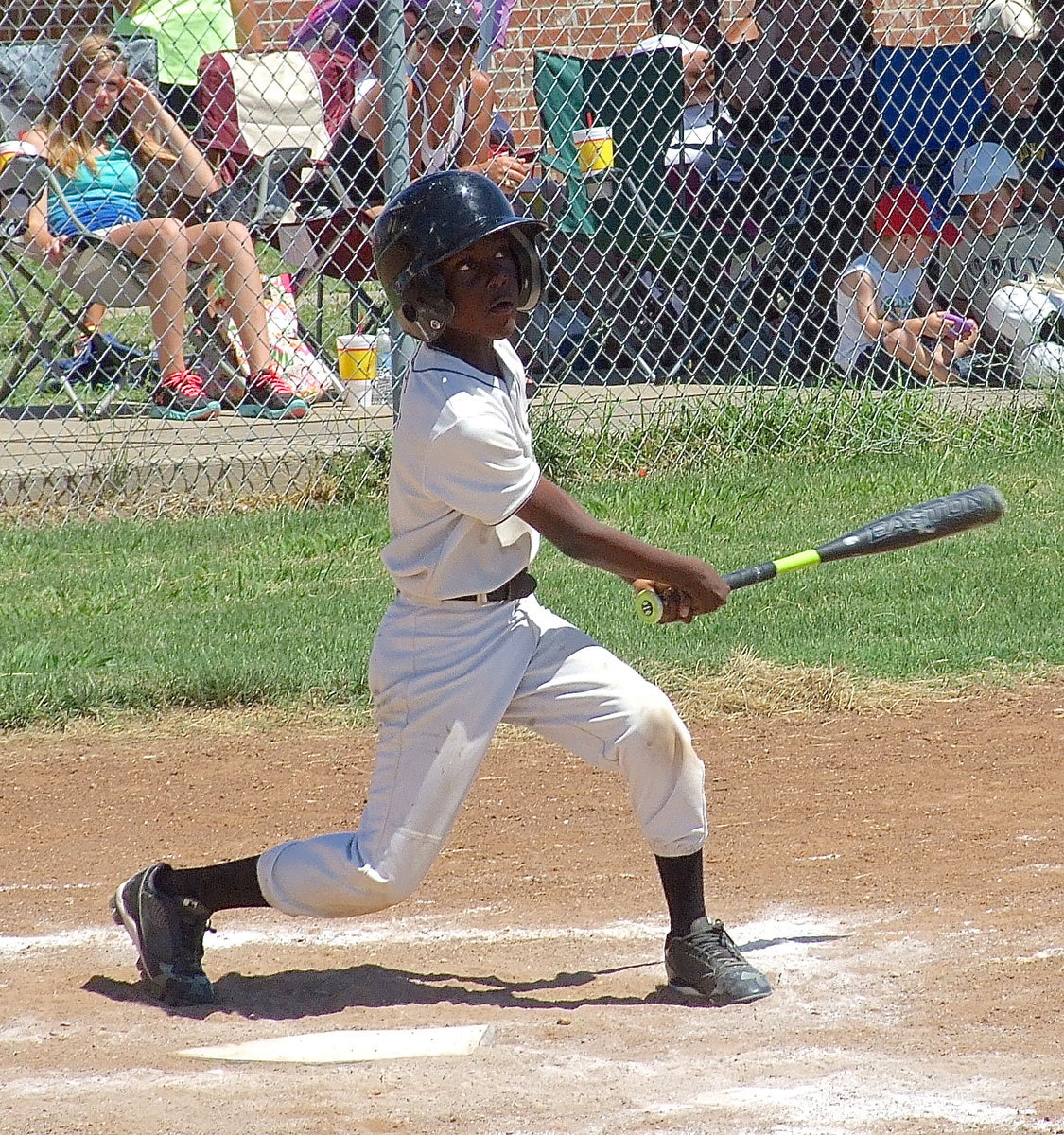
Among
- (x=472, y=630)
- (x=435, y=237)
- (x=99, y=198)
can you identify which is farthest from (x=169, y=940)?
(x=99, y=198)

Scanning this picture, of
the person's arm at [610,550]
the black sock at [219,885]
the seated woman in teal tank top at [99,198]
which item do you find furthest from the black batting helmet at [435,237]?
the seated woman in teal tank top at [99,198]

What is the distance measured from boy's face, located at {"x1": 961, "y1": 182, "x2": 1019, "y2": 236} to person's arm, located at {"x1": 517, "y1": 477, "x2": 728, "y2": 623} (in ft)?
19.8

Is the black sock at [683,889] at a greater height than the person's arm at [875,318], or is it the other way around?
the black sock at [683,889]

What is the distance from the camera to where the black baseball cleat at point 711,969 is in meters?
3.22

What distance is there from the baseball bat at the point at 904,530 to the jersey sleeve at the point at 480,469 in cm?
57

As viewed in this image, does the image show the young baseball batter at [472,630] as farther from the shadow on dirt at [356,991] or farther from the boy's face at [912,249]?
the boy's face at [912,249]

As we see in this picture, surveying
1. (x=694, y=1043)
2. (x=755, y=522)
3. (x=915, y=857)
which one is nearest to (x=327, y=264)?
(x=755, y=522)

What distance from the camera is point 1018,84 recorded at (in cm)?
874

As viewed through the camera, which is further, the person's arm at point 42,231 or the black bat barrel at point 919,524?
the person's arm at point 42,231

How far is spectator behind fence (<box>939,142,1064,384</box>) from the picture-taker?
340 inches

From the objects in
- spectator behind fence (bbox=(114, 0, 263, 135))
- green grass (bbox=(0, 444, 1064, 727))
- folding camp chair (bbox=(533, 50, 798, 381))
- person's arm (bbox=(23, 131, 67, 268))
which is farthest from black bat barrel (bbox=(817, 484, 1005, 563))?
spectator behind fence (bbox=(114, 0, 263, 135))

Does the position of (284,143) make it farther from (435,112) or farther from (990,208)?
(990,208)

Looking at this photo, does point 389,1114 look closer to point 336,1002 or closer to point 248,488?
point 336,1002

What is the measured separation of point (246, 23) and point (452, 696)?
6.77 meters
